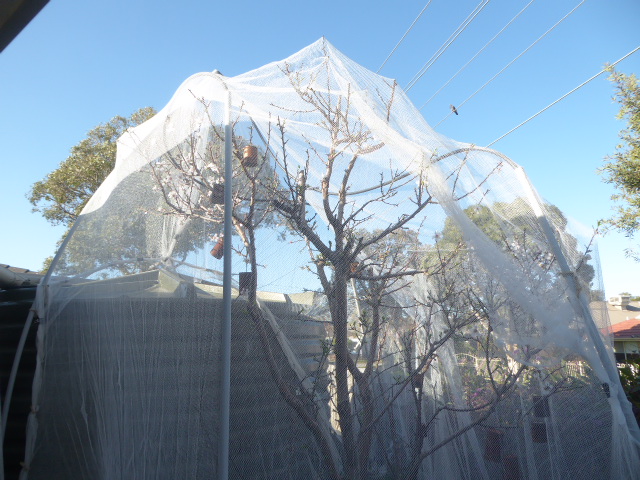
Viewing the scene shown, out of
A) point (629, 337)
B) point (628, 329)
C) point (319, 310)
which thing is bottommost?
point (629, 337)

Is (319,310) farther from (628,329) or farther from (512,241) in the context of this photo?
(628,329)

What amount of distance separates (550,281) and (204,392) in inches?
64.2

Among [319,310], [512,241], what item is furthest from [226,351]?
[512,241]

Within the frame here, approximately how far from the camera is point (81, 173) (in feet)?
21.8

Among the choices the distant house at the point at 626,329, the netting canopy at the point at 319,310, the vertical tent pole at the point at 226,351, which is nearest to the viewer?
the vertical tent pole at the point at 226,351

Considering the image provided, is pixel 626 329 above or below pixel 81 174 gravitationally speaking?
below

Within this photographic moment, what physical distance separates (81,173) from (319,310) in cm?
600

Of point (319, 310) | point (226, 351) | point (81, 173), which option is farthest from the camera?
point (81, 173)

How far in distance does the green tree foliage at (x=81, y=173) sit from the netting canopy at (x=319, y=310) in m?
4.82

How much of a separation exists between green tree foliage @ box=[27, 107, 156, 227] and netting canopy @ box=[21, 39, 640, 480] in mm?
4821

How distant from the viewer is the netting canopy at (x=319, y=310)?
183 cm

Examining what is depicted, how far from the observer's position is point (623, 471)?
1.85 m

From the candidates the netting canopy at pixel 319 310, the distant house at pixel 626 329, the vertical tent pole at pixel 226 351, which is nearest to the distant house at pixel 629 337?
the distant house at pixel 626 329

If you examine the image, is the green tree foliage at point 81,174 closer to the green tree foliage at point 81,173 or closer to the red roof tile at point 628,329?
the green tree foliage at point 81,173
